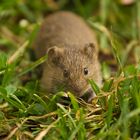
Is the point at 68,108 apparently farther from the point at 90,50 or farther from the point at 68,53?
the point at 90,50

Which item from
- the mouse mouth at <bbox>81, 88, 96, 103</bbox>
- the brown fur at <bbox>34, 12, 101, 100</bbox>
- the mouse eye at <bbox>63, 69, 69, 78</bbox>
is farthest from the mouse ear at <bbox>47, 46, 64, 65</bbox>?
the mouse mouth at <bbox>81, 88, 96, 103</bbox>

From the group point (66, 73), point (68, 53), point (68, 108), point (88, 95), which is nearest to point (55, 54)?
point (68, 53)

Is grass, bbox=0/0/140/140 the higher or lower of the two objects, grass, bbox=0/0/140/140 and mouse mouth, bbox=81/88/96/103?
the higher

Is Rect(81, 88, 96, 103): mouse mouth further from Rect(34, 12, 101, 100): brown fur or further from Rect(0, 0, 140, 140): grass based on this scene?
Rect(0, 0, 140, 140): grass

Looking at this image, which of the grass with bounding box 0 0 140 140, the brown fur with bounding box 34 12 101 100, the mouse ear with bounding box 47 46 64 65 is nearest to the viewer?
the grass with bounding box 0 0 140 140

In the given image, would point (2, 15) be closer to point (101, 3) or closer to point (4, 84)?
point (101, 3)

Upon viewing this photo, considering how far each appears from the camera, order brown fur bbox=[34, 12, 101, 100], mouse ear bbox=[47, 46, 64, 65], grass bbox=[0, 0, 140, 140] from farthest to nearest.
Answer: mouse ear bbox=[47, 46, 64, 65]
brown fur bbox=[34, 12, 101, 100]
grass bbox=[0, 0, 140, 140]

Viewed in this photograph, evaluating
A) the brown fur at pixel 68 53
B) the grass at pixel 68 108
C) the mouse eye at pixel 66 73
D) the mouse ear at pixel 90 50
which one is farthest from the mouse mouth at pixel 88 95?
the mouse ear at pixel 90 50

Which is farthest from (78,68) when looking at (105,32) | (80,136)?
(105,32)

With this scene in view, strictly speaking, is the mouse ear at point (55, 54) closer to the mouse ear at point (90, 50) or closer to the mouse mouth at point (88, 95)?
the mouse ear at point (90, 50)
